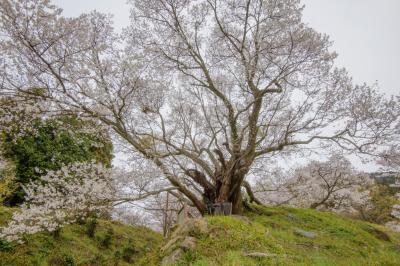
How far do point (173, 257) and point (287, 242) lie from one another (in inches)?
150

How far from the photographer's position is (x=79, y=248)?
406 inches

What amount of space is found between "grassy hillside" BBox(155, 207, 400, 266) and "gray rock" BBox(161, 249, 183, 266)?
10cm

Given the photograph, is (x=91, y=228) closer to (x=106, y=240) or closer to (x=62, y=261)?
(x=106, y=240)

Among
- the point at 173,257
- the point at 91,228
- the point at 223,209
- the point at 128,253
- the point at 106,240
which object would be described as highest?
the point at 223,209

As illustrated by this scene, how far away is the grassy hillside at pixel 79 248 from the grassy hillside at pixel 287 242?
11.1ft

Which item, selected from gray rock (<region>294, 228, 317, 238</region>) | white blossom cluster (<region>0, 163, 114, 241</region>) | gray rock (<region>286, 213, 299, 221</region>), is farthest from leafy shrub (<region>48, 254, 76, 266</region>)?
gray rock (<region>286, 213, 299, 221</region>)

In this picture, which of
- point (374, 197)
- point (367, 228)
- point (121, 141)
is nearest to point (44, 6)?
point (121, 141)

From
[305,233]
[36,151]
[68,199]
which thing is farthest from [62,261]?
[305,233]

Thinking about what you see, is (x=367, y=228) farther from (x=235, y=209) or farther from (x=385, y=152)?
(x=235, y=209)

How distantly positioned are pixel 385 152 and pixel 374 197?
767 inches

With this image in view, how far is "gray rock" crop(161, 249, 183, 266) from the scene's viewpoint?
14.6 ft

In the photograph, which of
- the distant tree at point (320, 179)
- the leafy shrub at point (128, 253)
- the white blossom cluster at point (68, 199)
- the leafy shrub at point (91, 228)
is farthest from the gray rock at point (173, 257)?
the distant tree at point (320, 179)

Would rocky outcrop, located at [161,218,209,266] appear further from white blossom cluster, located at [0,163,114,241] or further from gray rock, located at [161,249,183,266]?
white blossom cluster, located at [0,163,114,241]

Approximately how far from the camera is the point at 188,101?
1290 cm
